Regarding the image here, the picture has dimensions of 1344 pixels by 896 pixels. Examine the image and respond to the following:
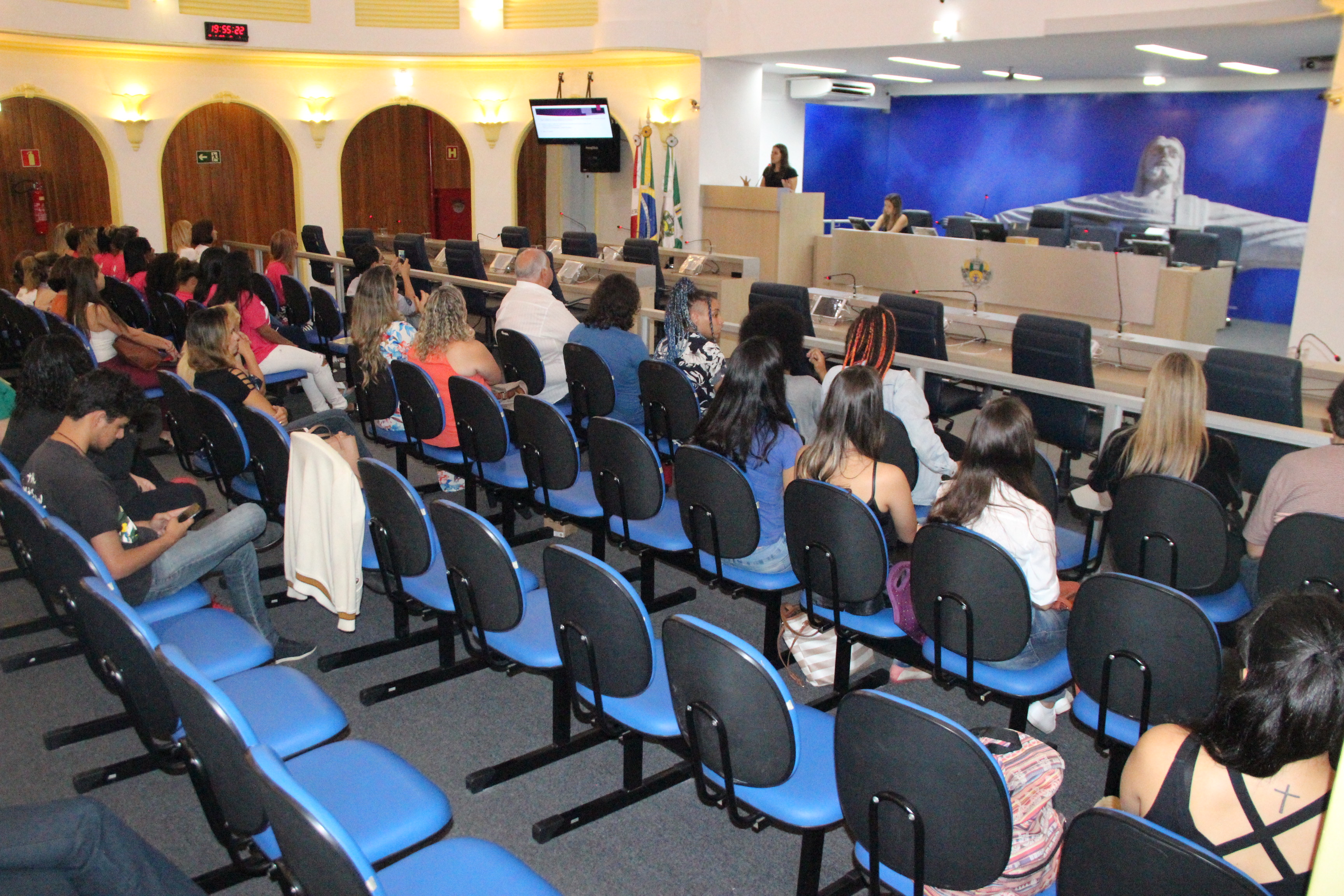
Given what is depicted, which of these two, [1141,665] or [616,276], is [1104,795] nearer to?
[1141,665]

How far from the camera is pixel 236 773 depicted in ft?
5.87

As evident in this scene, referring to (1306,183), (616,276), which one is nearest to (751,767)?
(616,276)

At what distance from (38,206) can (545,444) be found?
35.2ft

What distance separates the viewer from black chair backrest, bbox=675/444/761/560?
118 inches

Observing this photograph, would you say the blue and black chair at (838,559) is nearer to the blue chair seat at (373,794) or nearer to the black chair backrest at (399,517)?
the black chair backrest at (399,517)

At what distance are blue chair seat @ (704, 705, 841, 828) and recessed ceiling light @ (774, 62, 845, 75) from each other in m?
9.95

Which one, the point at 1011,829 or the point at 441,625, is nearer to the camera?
the point at 1011,829

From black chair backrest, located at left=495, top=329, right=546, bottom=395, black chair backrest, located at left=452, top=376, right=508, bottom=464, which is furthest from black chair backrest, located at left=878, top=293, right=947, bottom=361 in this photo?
black chair backrest, located at left=452, top=376, right=508, bottom=464

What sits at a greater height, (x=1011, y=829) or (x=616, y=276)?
(x=616, y=276)

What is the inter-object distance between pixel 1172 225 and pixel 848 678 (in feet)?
35.7

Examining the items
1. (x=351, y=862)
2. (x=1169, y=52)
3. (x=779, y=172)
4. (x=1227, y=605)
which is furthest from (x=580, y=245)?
(x=351, y=862)

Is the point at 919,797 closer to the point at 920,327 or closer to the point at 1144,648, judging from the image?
the point at 1144,648

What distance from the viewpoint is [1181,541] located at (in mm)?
2816

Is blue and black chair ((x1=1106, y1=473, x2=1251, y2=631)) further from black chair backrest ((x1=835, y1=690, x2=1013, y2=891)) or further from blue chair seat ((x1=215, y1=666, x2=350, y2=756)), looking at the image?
blue chair seat ((x1=215, y1=666, x2=350, y2=756))
